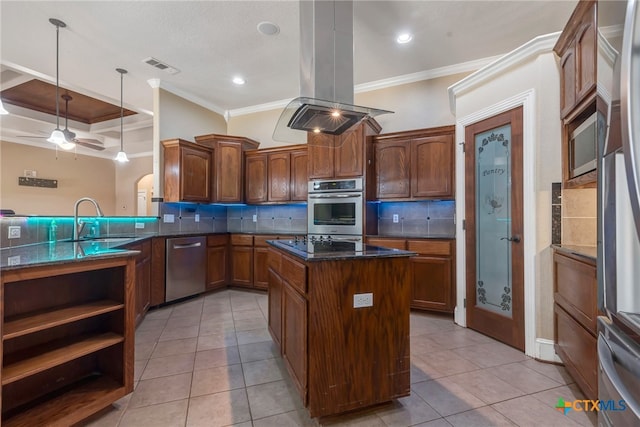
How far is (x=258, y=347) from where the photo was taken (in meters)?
2.52

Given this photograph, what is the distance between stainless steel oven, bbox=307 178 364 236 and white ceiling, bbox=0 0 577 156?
157 centimetres

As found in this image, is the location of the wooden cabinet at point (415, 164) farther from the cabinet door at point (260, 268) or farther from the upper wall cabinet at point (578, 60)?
the cabinet door at point (260, 268)

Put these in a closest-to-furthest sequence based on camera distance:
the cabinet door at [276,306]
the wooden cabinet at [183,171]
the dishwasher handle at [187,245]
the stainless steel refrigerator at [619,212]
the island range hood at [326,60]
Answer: the stainless steel refrigerator at [619,212] < the cabinet door at [276,306] < the island range hood at [326,60] < the dishwasher handle at [187,245] < the wooden cabinet at [183,171]

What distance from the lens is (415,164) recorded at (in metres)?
3.58

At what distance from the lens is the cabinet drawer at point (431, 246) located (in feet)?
10.5

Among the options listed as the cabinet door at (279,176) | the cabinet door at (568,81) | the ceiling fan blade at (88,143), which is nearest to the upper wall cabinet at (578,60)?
the cabinet door at (568,81)

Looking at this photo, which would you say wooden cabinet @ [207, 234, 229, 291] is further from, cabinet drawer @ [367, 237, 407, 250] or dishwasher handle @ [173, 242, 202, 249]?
cabinet drawer @ [367, 237, 407, 250]

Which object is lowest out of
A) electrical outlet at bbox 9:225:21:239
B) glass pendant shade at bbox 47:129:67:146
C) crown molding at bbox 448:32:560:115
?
electrical outlet at bbox 9:225:21:239

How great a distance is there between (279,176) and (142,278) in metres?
2.25

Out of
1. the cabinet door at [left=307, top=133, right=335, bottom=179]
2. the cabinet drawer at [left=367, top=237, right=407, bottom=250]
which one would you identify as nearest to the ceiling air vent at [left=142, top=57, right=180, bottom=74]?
the cabinet door at [left=307, top=133, right=335, bottom=179]

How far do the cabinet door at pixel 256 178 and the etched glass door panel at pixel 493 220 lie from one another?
296 centimetres

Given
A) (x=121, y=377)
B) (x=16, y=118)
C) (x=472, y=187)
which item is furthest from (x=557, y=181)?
(x=16, y=118)

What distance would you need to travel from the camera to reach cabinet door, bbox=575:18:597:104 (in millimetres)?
1736

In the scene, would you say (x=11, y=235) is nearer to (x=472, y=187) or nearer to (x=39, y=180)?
(x=472, y=187)
